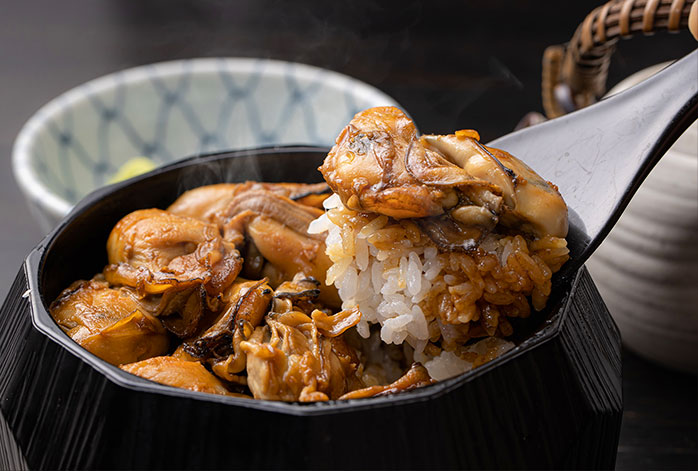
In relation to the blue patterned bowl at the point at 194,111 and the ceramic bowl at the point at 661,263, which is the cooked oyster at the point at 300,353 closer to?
the ceramic bowl at the point at 661,263

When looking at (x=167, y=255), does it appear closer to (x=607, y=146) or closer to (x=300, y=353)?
(x=300, y=353)

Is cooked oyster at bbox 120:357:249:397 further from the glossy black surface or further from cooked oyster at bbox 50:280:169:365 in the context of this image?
the glossy black surface

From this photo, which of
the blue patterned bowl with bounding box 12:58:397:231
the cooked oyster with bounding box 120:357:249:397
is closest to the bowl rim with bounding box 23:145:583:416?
the cooked oyster with bounding box 120:357:249:397

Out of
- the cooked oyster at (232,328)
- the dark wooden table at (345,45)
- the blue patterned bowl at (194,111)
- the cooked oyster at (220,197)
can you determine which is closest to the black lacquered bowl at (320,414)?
the cooked oyster at (232,328)

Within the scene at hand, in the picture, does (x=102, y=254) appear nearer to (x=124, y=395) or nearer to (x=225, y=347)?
(x=225, y=347)

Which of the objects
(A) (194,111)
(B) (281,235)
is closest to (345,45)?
(A) (194,111)

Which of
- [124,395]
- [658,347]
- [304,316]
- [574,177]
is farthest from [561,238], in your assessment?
[658,347]

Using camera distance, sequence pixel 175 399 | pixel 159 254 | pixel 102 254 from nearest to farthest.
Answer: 1. pixel 175 399
2. pixel 159 254
3. pixel 102 254
